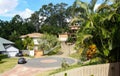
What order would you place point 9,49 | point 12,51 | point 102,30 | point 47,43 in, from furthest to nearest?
point 12,51 → point 9,49 → point 47,43 → point 102,30

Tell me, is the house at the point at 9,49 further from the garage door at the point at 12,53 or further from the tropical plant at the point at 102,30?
the tropical plant at the point at 102,30

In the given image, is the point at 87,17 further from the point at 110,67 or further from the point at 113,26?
the point at 110,67

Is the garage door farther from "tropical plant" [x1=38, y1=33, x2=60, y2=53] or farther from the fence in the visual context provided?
the fence

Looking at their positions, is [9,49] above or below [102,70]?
below

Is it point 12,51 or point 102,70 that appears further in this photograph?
point 12,51

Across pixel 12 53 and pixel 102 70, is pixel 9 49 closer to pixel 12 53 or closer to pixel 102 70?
pixel 12 53

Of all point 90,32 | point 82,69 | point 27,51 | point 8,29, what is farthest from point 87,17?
point 8,29

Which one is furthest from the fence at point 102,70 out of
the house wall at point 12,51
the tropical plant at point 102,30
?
the house wall at point 12,51

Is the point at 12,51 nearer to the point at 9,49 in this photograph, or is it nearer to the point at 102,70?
the point at 9,49

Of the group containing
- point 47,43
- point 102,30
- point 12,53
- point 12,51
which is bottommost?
point 12,53

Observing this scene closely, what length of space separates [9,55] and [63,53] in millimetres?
15515

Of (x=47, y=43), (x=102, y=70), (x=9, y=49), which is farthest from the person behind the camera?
(x=9, y=49)

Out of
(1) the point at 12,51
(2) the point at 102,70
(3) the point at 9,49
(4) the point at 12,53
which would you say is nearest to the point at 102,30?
(2) the point at 102,70

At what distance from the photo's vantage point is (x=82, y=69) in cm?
1969
